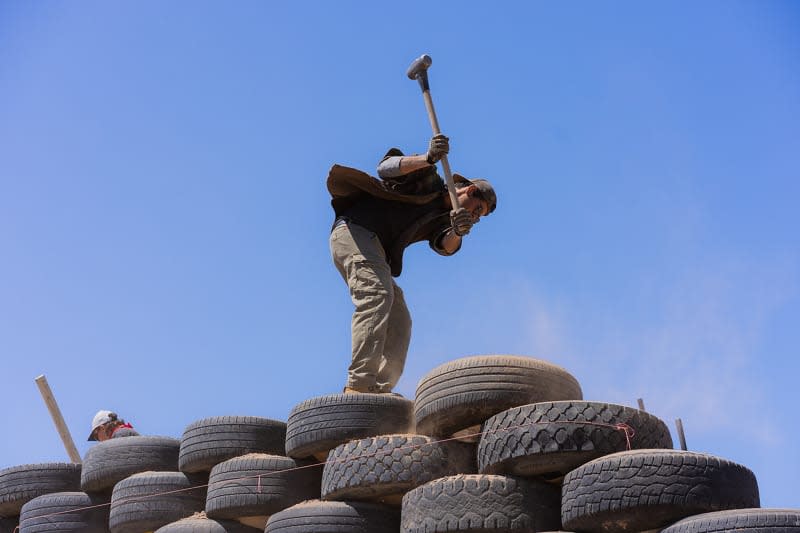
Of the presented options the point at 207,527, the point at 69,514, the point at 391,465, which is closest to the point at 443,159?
the point at 391,465

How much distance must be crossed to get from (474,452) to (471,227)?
1.94 meters

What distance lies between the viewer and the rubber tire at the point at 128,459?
27.2ft

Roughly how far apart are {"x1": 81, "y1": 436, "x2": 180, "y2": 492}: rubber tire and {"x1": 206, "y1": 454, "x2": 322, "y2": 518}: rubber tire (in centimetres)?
91

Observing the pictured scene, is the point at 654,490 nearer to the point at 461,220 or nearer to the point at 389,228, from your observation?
the point at 461,220

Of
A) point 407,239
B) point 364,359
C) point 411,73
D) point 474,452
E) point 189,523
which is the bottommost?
point 189,523

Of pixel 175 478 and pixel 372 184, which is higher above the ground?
pixel 372 184

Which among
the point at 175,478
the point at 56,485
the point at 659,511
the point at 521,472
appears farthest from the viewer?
the point at 56,485

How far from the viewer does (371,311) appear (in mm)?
7762

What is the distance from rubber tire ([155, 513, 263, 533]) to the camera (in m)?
7.49

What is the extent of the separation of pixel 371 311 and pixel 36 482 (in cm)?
328

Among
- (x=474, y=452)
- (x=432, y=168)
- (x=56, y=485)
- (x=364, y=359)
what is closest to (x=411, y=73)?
(x=432, y=168)

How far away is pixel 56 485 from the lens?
29.0 ft

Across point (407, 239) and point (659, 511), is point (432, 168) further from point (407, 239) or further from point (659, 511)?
point (659, 511)

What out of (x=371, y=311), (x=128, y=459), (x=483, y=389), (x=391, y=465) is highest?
(x=371, y=311)
